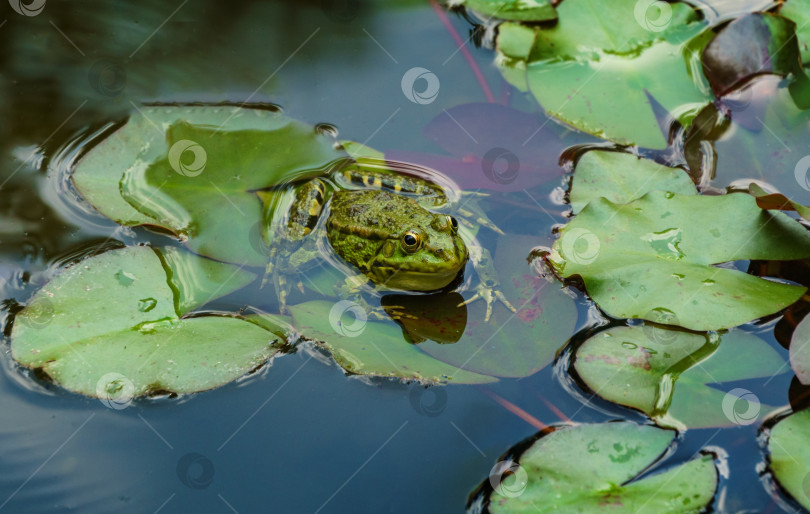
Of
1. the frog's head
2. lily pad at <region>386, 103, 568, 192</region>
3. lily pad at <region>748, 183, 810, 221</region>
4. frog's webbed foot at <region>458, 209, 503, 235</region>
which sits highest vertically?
lily pad at <region>386, 103, 568, 192</region>

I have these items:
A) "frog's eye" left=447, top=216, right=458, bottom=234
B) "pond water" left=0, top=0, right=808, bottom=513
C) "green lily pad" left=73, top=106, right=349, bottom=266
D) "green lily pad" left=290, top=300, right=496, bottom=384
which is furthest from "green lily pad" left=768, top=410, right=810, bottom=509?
"green lily pad" left=73, top=106, right=349, bottom=266

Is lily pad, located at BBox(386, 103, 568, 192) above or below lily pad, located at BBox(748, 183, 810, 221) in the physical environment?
above

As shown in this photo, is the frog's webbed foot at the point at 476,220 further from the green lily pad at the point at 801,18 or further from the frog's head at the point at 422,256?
the green lily pad at the point at 801,18

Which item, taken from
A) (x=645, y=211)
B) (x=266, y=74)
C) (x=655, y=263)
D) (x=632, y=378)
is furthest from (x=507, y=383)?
(x=266, y=74)

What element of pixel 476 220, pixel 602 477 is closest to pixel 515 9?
pixel 476 220

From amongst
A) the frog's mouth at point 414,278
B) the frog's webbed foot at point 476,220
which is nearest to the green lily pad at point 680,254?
the frog's webbed foot at point 476,220

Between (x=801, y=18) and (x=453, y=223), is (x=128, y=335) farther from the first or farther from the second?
(x=801, y=18)

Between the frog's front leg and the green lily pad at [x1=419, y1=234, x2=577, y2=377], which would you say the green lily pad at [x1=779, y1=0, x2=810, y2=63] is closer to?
the green lily pad at [x1=419, y1=234, x2=577, y2=377]
